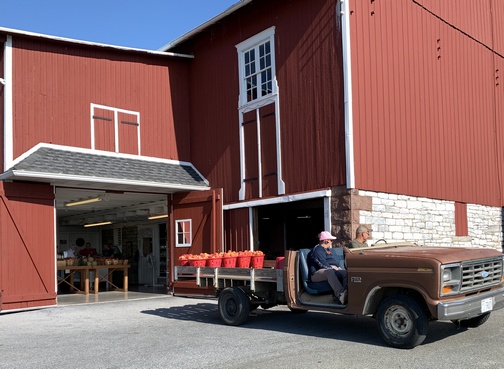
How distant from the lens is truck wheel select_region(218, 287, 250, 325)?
9727mm

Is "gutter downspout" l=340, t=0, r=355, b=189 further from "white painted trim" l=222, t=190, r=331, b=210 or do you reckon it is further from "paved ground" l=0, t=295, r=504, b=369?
"paved ground" l=0, t=295, r=504, b=369

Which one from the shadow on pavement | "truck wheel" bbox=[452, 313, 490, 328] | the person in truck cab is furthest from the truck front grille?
the person in truck cab

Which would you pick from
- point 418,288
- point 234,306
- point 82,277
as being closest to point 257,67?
point 234,306

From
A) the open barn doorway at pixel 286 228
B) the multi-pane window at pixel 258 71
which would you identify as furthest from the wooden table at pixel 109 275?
the multi-pane window at pixel 258 71

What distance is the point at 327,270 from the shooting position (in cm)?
860

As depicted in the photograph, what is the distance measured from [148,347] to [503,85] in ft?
49.3

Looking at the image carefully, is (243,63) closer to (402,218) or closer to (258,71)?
(258,71)

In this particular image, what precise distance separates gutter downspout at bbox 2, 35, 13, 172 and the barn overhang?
0.90 feet

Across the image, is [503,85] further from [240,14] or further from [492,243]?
[240,14]

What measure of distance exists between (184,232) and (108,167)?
2.90 metres

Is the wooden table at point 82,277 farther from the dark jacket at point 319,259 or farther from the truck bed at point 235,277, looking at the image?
the dark jacket at point 319,259

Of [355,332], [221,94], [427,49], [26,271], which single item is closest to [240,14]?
[221,94]

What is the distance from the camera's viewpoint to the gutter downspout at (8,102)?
1323 cm

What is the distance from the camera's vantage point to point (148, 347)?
8.10 metres
